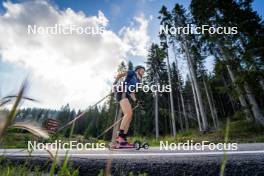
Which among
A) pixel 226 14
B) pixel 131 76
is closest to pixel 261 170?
pixel 131 76

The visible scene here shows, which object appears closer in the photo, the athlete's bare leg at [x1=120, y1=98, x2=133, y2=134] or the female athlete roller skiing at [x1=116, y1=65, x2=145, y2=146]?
the athlete's bare leg at [x1=120, y1=98, x2=133, y2=134]

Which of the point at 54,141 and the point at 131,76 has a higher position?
the point at 131,76

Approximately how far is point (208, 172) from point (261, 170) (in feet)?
1.36

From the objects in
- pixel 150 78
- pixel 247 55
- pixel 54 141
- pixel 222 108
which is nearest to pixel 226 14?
pixel 247 55

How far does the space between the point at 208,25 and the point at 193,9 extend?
2.58m

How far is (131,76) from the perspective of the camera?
17.6 feet

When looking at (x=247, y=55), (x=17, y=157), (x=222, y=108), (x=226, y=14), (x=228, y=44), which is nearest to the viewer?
(x=17, y=157)

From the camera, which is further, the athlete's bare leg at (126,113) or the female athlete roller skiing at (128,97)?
the female athlete roller skiing at (128,97)

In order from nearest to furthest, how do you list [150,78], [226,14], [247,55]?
[247,55] → [226,14] → [150,78]

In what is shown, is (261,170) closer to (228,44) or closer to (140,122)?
(228,44)

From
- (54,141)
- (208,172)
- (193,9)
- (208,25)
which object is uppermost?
(193,9)

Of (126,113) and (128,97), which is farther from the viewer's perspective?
(128,97)

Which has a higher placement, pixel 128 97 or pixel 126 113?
pixel 128 97

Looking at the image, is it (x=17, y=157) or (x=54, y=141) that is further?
(x=17, y=157)
